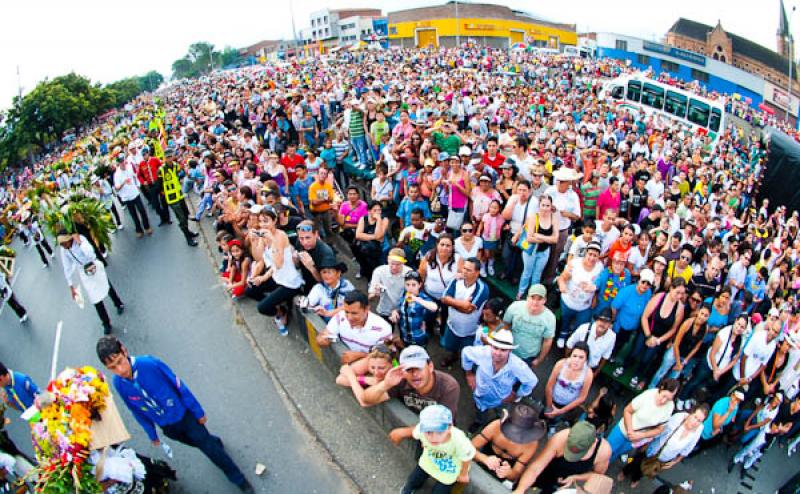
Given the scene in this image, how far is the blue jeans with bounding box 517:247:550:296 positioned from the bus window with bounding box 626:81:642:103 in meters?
22.0

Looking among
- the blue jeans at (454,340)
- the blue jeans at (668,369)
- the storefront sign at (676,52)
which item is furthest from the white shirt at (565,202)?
the storefront sign at (676,52)

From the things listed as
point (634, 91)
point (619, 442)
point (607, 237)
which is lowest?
point (619, 442)

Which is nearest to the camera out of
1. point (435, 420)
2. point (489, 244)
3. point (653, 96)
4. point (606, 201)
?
point (435, 420)

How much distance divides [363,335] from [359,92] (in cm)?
1471

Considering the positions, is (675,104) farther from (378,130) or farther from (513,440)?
(513,440)

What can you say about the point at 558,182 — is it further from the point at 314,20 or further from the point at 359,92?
the point at 314,20

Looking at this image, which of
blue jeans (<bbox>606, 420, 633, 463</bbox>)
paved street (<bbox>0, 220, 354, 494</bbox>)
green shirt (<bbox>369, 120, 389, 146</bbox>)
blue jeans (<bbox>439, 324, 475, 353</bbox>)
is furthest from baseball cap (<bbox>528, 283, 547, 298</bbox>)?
green shirt (<bbox>369, 120, 389, 146</bbox>)

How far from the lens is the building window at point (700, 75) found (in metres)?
49.9

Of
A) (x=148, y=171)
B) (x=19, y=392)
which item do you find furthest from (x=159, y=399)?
(x=148, y=171)

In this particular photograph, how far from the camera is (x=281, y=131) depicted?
1200 cm

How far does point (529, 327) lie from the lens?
4.41m

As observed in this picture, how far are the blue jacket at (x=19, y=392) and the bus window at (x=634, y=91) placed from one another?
27086mm

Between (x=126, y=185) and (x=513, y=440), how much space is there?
929 cm

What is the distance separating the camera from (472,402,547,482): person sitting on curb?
10.7ft
